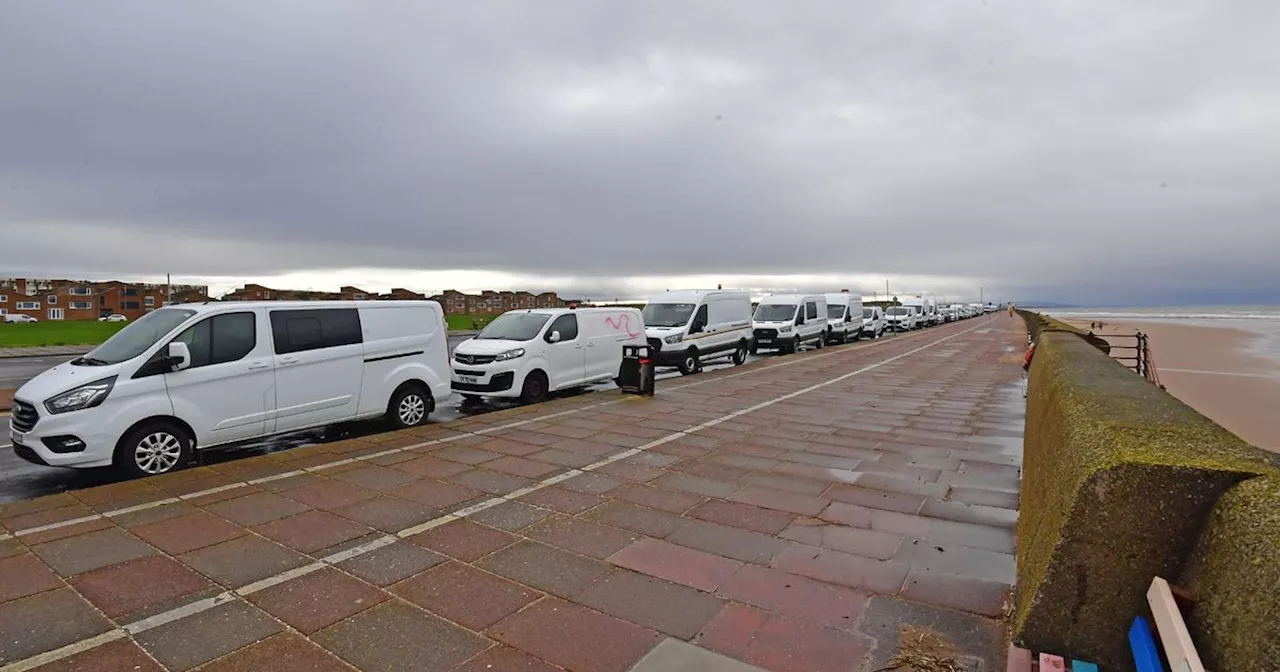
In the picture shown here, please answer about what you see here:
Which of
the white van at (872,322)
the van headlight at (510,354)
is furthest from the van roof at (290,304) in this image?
the white van at (872,322)

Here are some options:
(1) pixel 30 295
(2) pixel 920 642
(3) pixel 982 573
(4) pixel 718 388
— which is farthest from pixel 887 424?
(1) pixel 30 295

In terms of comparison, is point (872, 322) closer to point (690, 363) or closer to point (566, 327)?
point (690, 363)

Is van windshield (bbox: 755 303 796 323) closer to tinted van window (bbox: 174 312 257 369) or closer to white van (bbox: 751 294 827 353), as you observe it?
white van (bbox: 751 294 827 353)

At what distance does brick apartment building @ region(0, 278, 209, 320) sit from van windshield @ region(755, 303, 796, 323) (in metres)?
87.3

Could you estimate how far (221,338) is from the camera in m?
7.05

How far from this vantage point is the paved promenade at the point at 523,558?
3158mm

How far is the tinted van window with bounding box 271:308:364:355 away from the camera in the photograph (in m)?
7.56

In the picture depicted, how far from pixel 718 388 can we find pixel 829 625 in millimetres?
9620

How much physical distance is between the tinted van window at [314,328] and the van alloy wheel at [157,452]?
1428 mm

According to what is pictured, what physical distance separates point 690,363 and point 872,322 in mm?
23765

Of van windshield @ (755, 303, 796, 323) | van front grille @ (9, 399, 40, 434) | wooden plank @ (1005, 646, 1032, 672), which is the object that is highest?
van windshield @ (755, 303, 796, 323)

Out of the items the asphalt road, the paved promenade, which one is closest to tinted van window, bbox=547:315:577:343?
the asphalt road

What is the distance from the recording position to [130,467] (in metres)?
6.20

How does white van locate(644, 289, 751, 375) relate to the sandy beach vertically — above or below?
above
